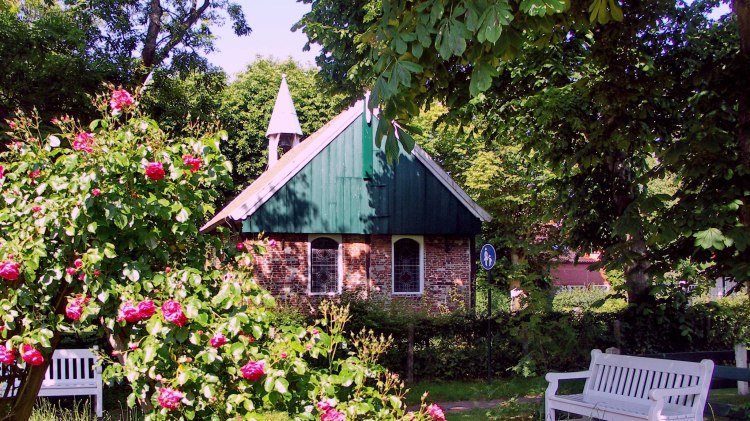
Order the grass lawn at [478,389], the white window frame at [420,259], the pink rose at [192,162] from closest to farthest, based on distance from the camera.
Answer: the pink rose at [192,162] → the grass lawn at [478,389] → the white window frame at [420,259]

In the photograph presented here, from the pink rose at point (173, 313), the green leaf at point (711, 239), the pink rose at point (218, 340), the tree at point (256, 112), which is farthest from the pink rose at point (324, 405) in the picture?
the tree at point (256, 112)

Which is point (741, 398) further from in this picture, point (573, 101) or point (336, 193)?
point (336, 193)

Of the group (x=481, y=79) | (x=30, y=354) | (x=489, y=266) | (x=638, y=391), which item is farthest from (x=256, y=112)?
(x=481, y=79)

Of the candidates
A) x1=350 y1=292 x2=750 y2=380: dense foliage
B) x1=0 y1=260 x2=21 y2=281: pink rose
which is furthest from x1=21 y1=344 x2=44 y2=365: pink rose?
x1=350 y1=292 x2=750 y2=380: dense foliage

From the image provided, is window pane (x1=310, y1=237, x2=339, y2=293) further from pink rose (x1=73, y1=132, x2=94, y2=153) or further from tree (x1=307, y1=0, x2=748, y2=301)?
pink rose (x1=73, y1=132, x2=94, y2=153)

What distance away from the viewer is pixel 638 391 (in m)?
7.11

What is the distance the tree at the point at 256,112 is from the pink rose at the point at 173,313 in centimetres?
3050

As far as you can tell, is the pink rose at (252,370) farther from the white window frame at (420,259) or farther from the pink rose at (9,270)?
the white window frame at (420,259)

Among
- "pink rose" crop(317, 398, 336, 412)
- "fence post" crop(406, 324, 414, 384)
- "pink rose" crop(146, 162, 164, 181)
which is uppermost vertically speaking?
"pink rose" crop(146, 162, 164, 181)

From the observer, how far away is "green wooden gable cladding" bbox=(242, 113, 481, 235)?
1878 centimetres

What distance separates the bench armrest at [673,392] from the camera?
239 inches

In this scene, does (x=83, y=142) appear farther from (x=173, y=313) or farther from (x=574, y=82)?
(x=574, y=82)

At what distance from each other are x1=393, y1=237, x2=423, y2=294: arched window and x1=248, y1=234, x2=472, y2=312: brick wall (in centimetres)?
20

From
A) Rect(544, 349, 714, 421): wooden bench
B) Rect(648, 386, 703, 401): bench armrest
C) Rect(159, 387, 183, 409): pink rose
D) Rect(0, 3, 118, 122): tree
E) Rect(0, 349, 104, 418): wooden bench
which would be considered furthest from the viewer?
Rect(0, 3, 118, 122): tree
